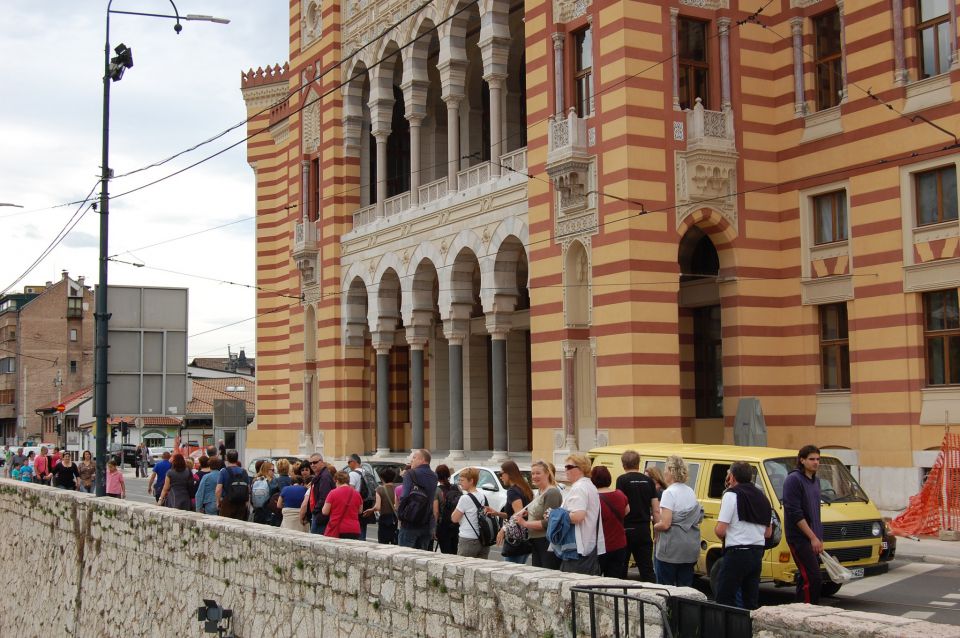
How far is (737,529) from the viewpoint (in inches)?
408

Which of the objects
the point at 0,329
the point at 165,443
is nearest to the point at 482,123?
the point at 165,443

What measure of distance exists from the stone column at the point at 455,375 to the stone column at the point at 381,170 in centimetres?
526

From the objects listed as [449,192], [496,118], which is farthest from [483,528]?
[449,192]

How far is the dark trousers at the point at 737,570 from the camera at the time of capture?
1035 centimetres

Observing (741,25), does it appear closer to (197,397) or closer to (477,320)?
(477,320)

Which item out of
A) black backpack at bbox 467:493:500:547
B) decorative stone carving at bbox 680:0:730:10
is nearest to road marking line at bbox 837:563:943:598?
black backpack at bbox 467:493:500:547

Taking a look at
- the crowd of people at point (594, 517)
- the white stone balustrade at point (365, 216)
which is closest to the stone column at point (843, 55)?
the crowd of people at point (594, 517)

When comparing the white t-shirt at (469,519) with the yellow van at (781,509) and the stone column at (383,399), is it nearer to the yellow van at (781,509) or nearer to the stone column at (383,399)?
the yellow van at (781,509)

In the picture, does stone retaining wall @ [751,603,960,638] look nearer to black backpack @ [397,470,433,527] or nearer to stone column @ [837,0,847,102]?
black backpack @ [397,470,433,527]

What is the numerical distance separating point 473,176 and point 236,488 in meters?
15.8

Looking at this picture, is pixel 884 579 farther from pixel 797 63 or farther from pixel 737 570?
pixel 797 63

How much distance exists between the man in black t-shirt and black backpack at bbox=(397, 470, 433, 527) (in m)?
2.73

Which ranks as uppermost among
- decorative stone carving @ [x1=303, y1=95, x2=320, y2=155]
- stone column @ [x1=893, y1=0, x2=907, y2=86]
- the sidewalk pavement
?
decorative stone carving @ [x1=303, y1=95, x2=320, y2=155]

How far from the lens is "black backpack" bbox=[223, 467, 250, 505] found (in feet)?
57.3
